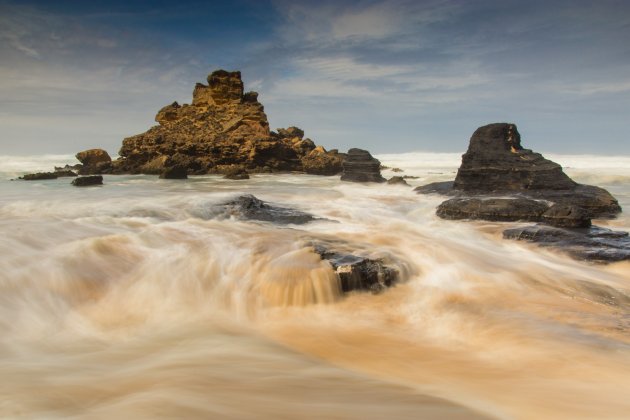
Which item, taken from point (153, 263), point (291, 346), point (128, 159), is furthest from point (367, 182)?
point (128, 159)

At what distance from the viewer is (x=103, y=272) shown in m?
4.77

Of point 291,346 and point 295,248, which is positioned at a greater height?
point 295,248

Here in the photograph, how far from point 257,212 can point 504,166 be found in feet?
24.8

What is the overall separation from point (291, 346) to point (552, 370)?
77.9 inches

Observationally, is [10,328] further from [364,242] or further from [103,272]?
[364,242]

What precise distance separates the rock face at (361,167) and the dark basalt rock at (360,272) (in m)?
15.8

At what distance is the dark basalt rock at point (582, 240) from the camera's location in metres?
5.91

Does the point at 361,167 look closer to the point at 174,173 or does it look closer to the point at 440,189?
the point at 440,189

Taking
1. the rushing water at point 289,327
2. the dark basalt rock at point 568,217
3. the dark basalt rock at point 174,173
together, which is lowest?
the rushing water at point 289,327

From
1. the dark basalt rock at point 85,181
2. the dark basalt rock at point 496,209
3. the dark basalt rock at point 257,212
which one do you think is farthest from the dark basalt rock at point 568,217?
the dark basalt rock at point 85,181

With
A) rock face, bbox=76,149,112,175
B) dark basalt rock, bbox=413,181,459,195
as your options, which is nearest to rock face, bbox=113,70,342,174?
rock face, bbox=76,149,112,175

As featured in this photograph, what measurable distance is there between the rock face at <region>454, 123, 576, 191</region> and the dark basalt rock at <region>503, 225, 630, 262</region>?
3.67m

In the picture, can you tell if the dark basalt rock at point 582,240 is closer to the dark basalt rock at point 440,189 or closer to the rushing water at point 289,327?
the rushing water at point 289,327

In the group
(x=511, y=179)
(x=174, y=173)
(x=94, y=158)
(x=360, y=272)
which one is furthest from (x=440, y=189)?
(x=94, y=158)
